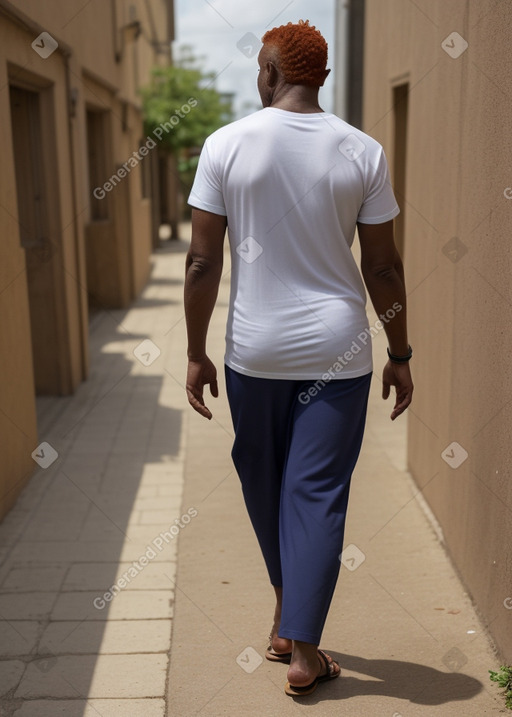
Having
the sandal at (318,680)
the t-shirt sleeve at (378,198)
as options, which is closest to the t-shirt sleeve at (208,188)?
the t-shirt sleeve at (378,198)

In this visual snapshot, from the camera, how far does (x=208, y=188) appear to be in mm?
2539

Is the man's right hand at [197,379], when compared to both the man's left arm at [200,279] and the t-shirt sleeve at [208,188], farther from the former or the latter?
the t-shirt sleeve at [208,188]

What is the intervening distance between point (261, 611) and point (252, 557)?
50 cm

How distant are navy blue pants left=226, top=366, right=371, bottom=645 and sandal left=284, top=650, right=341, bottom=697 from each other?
0.60 feet

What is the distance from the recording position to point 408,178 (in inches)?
192

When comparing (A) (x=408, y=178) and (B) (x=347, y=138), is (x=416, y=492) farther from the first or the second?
→ (B) (x=347, y=138)

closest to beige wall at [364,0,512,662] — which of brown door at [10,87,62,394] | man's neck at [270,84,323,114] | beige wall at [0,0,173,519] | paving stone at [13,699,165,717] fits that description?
man's neck at [270,84,323,114]

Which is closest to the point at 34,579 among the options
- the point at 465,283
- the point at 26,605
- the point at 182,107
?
the point at 26,605

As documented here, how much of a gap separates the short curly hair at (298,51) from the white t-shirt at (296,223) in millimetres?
112

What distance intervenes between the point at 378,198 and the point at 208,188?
47 centimetres

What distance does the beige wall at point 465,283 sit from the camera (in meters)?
2.87

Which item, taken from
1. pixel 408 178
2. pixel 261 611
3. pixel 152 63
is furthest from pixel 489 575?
pixel 152 63

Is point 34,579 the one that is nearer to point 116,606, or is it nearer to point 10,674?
point 116,606

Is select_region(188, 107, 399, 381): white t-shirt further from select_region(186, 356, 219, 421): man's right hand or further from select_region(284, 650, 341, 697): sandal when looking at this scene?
select_region(284, 650, 341, 697): sandal
